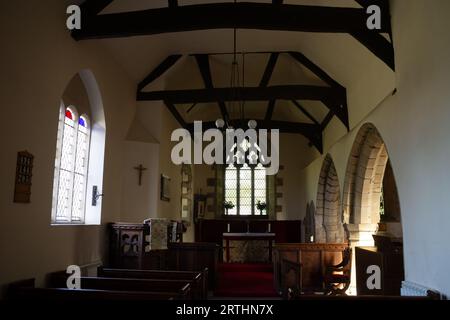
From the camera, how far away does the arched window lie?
4902 mm

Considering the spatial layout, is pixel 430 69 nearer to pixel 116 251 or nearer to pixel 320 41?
pixel 320 41

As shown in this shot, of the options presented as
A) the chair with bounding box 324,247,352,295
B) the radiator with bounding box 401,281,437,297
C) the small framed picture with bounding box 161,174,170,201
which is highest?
the small framed picture with bounding box 161,174,170,201

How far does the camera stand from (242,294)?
6660 millimetres

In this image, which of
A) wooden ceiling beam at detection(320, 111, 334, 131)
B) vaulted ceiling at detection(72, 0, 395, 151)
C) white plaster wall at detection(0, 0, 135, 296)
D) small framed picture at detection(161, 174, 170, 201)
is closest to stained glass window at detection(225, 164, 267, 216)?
vaulted ceiling at detection(72, 0, 395, 151)

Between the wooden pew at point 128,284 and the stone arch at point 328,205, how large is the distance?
222 inches

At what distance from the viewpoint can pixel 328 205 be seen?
9.12 metres

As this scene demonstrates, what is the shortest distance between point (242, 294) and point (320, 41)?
13.9 ft

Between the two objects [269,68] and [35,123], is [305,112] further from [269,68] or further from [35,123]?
[35,123]

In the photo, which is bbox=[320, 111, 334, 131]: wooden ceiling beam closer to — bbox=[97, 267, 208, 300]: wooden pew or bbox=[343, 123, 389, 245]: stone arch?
bbox=[343, 123, 389, 245]: stone arch

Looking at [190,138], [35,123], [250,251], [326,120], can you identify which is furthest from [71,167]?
[250,251]

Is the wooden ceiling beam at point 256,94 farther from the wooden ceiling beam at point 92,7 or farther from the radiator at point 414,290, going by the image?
the radiator at point 414,290

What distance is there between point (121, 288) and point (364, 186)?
419 centimetres

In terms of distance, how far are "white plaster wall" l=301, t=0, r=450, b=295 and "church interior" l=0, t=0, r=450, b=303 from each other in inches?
0.8
